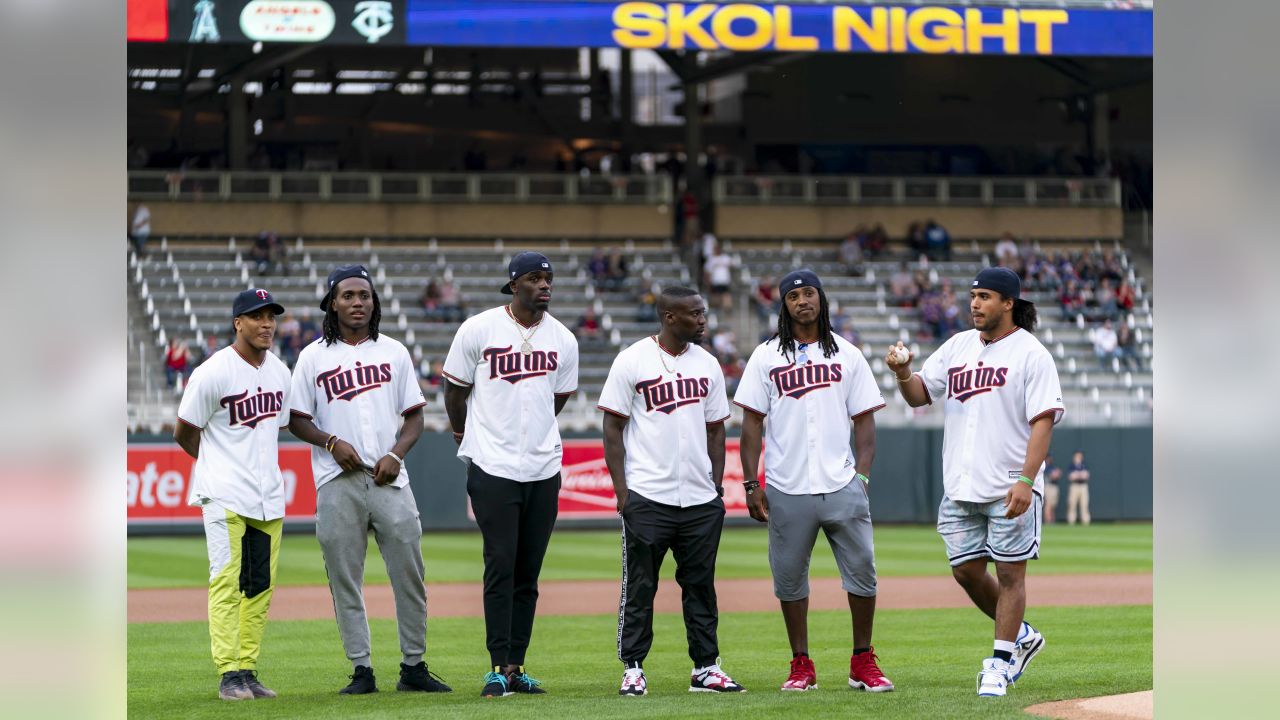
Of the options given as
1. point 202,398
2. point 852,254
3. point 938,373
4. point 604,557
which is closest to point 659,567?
point 938,373

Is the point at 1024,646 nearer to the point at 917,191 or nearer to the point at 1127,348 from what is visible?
the point at 1127,348

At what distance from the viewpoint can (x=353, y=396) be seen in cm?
790

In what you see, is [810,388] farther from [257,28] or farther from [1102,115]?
[1102,115]

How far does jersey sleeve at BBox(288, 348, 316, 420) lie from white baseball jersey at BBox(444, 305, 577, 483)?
73 cm

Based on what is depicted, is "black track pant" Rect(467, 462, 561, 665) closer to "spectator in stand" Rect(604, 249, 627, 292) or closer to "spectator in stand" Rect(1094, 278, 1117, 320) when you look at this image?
"spectator in stand" Rect(604, 249, 627, 292)

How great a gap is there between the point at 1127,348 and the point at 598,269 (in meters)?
11.0

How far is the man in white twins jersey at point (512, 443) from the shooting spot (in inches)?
301

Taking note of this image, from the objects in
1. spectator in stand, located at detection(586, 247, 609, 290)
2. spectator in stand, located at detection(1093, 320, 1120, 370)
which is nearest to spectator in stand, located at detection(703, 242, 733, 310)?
spectator in stand, located at detection(586, 247, 609, 290)

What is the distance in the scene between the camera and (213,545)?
759 cm

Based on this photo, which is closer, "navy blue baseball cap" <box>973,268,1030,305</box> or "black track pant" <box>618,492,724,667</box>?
"navy blue baseball cap" <box>973,268,1030,305</box>

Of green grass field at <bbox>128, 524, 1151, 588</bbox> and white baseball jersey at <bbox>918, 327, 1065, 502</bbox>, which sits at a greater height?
white baseball jersey at <bbox>918, 327, 1065, 502</bbox>

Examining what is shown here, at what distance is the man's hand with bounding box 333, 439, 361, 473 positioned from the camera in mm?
7660

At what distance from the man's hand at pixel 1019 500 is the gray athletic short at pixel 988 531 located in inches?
5.1

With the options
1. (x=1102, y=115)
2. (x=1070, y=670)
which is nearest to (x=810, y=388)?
(x=1070, y=670)
